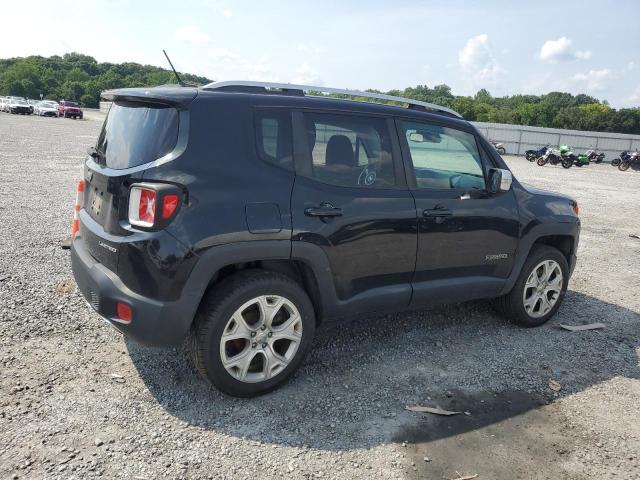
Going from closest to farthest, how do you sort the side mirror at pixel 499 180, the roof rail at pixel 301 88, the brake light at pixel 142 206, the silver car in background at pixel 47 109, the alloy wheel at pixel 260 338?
the brake light at pixel 142 206
the alloy wheel at pixel 260 338
the roof rail at pixel 301 88
the side mirror at pixel 499 180
the silver car in background at pixel 47 109

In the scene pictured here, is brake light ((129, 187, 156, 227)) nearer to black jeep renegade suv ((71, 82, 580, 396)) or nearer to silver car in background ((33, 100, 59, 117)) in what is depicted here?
black jeep renegade suv ((71, 82, 580, 396))

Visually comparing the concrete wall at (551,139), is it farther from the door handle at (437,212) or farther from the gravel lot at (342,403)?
A: the door handle at (437,212)

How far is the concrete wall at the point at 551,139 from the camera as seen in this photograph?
3809 cm

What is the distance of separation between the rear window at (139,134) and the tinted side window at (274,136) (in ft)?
1.69

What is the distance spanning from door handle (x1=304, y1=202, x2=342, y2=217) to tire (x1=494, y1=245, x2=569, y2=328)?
6.94ft

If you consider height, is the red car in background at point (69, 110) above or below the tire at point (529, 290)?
above

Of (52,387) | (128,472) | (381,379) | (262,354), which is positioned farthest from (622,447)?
(52,387)

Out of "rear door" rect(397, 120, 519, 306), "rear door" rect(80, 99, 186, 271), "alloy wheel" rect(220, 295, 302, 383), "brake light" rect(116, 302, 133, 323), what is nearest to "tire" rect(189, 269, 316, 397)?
"alloy wheel" rect(220, 295, 302, 383)

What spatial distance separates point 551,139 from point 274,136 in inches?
1579

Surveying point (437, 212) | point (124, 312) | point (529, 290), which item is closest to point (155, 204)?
point (124, 312)

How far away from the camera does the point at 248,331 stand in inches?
128

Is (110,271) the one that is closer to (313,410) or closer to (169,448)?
(169,448)

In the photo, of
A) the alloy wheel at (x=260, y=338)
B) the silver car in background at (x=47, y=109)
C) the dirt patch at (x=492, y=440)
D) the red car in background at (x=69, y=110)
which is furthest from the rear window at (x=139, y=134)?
the silver car in background at (x=47, y=109)

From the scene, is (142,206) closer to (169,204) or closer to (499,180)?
Result: (169,204)
